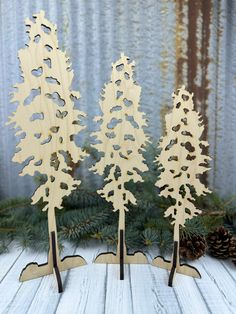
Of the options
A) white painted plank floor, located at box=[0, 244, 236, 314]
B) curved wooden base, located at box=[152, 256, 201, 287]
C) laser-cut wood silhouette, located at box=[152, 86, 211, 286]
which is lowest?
white painted plank floor, located at box=[0, 244, 236, 314]

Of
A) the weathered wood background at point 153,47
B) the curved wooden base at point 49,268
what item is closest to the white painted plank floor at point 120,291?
the curved wooden base at point 49,268

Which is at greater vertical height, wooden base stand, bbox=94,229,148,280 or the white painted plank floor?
wooden base stand, bbox=94,229,148,280

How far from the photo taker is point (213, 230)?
106cm

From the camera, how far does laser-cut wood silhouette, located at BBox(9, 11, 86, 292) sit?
85 cm

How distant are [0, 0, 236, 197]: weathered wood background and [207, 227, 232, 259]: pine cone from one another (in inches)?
15.3

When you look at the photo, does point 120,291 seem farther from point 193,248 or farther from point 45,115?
point 45,115

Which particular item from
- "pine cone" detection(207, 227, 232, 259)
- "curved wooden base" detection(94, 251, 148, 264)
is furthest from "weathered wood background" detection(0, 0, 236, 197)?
"curved wooden base" detection(94, 251, 148, 264)

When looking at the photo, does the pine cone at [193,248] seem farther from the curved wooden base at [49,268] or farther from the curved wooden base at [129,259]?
the curved wooden base at [49,268]

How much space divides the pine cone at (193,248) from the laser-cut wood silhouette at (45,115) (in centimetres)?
35

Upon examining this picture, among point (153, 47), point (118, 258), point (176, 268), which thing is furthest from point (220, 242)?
point (153, 47)

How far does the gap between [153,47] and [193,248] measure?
2.38ft

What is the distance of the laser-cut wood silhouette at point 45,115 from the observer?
848 millimetres

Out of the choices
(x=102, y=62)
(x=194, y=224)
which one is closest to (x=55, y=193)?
(x=194, y=224)

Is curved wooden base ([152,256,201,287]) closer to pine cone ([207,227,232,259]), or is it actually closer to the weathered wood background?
pine cone ([207,227,232,259])
